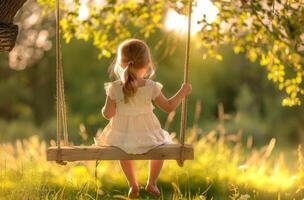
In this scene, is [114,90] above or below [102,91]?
above

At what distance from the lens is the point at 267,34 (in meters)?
5.61

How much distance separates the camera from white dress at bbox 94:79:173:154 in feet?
16.9

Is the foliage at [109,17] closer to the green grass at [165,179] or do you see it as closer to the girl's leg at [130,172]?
the green grass at [165,179]

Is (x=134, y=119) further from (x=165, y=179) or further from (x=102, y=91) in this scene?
(x=102, y=91)

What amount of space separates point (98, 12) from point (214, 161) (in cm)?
225

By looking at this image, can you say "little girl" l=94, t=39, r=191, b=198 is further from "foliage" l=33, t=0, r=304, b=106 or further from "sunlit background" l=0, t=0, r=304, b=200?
"sunlit background" l=0, t=0, r=304, b=200

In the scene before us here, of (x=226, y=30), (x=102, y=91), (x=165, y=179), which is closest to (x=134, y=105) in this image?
(x=165, y=179)

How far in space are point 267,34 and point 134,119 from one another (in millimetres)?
1386

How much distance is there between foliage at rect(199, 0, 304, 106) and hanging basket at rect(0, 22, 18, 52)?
73.1 inches

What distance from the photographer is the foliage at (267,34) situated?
16.7 feet

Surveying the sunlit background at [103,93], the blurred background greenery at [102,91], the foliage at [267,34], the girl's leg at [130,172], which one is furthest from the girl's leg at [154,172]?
the blurred background greenery at [102,91]

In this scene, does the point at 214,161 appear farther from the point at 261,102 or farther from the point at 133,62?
the point at 261,102

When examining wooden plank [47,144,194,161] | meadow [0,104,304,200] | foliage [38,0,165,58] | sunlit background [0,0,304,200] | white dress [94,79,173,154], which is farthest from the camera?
sunlit background [0,0,304,200]

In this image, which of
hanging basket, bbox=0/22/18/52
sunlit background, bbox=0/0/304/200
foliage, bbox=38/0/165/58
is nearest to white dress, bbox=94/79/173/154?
hanging basket, bbox=0/22/18/52
